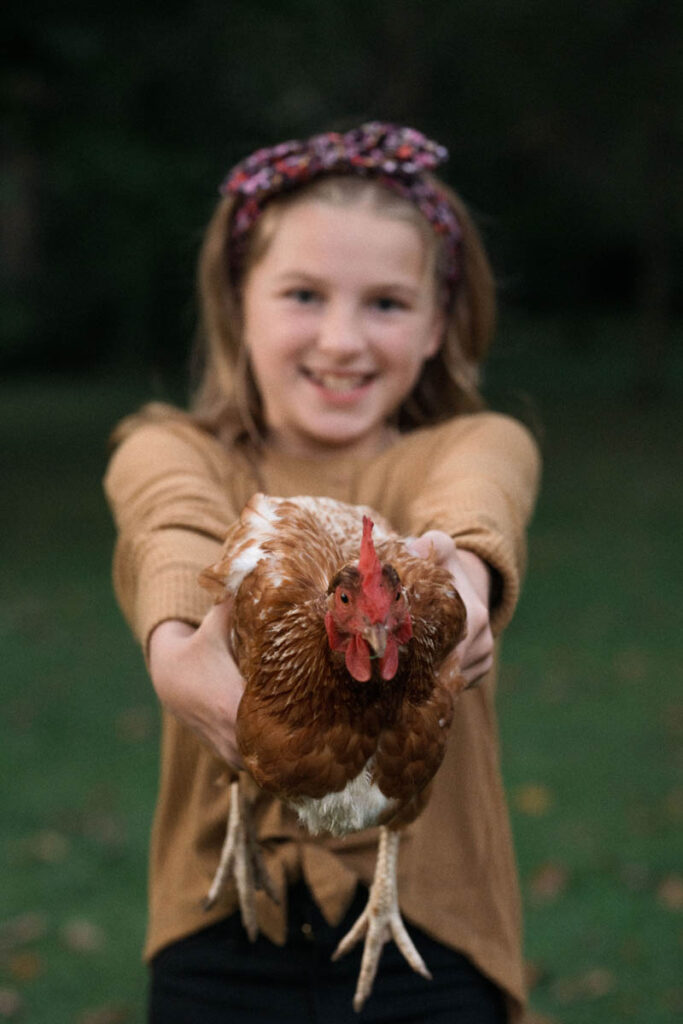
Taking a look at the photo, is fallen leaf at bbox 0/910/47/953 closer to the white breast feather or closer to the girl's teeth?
the girl's teeth

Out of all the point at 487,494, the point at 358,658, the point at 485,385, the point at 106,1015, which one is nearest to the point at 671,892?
the point at 106,1015

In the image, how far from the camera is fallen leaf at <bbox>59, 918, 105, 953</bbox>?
427 centimetres

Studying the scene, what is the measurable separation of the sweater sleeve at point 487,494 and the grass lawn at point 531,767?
335 millimetres

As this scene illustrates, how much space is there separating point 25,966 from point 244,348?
9.19 ft

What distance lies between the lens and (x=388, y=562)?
1.60m

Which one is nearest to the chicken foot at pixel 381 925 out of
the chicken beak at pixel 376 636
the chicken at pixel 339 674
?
the chicken at pixel 339 674

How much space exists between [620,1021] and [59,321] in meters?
22.2

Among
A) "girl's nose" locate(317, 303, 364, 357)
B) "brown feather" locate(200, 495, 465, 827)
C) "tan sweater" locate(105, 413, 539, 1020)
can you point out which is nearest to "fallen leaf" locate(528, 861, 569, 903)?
"tan sweater" locate(105, 413, 539, 1020)

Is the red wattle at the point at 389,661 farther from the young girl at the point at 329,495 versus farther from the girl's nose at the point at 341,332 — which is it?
the girl's nose at the point at 341,332

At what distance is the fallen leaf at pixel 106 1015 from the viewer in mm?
3877

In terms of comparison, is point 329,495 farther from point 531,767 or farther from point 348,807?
point 531,767

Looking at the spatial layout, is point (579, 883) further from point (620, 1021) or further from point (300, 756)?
point (300, 756)

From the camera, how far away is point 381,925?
1.89 meters

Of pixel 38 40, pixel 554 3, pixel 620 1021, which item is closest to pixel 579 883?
pixel 620 1021
